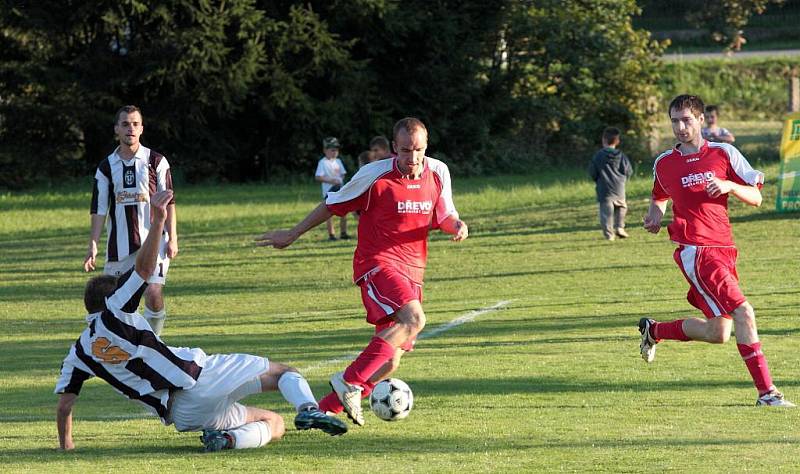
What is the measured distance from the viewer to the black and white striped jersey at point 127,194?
1119cm

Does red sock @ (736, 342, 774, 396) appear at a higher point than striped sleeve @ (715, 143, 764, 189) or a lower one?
lower

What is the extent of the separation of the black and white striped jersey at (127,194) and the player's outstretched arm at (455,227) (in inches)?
138

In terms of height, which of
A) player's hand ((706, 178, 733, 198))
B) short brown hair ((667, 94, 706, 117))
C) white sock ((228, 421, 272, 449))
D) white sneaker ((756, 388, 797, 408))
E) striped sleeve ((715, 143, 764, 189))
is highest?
short brown hair ((667, 94, 706, 117))

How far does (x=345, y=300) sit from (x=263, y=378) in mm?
8360

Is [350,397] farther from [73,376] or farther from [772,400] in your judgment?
[772,400]

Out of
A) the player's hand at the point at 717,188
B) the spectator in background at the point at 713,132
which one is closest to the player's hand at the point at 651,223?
the player's hand at the point at 717,188

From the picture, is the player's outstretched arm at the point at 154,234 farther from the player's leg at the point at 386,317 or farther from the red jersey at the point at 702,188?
the red jersey at the point at 702,188

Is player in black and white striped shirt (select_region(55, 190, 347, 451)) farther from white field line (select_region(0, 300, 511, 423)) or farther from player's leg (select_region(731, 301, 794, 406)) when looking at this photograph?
player's leg (select_region(731, 301, 794, 406))

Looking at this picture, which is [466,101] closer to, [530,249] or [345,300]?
[530,249]

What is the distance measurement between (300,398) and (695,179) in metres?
3.19

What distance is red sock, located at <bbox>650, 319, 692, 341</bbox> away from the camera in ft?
30.5

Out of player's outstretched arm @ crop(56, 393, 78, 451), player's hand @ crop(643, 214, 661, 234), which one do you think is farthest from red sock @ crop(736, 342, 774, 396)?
player's outstretched arm @ crop(56, 393, 78, 451)

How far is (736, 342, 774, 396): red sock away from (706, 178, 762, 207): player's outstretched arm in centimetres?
96

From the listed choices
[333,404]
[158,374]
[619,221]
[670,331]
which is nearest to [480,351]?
[670,331]
